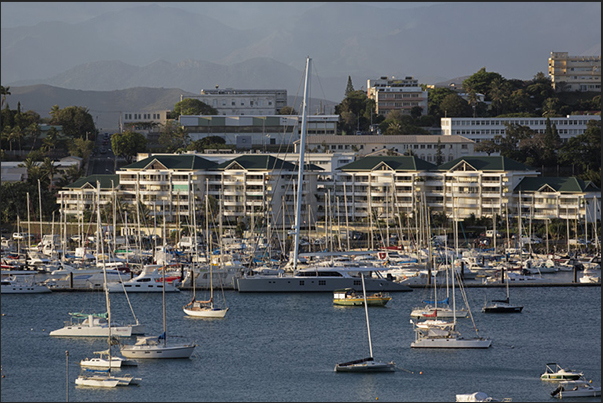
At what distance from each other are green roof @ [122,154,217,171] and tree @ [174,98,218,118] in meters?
36.8

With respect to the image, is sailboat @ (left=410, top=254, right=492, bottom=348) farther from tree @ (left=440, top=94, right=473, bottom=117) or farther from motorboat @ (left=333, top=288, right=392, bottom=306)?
tree @ (left=440, top=94, right=473, bottom=117)

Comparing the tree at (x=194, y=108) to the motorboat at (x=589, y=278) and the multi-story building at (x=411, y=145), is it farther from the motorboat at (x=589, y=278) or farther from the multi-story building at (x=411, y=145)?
the motorboat at (x=589, y=278)

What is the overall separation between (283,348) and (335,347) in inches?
86.2

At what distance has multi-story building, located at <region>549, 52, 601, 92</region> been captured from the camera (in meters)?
143

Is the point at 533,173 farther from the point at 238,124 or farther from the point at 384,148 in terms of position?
the point at 238,124

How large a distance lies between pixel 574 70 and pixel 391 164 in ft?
196

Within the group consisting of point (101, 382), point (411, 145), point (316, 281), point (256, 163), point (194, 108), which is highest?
point (194, 108)

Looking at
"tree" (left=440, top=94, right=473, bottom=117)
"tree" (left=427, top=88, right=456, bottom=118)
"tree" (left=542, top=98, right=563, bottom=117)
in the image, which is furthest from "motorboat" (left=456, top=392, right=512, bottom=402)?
"tree" (left=427, top=88, right=456, bottom=118)

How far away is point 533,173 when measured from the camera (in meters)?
93.8

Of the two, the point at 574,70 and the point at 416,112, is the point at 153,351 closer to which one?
the point at 416,112

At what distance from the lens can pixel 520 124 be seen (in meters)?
118

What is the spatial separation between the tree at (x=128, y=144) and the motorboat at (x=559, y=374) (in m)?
75.1

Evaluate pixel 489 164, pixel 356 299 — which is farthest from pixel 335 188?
pixel 356 299

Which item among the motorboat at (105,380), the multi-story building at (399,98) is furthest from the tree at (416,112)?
the motorboat at (105,380)
